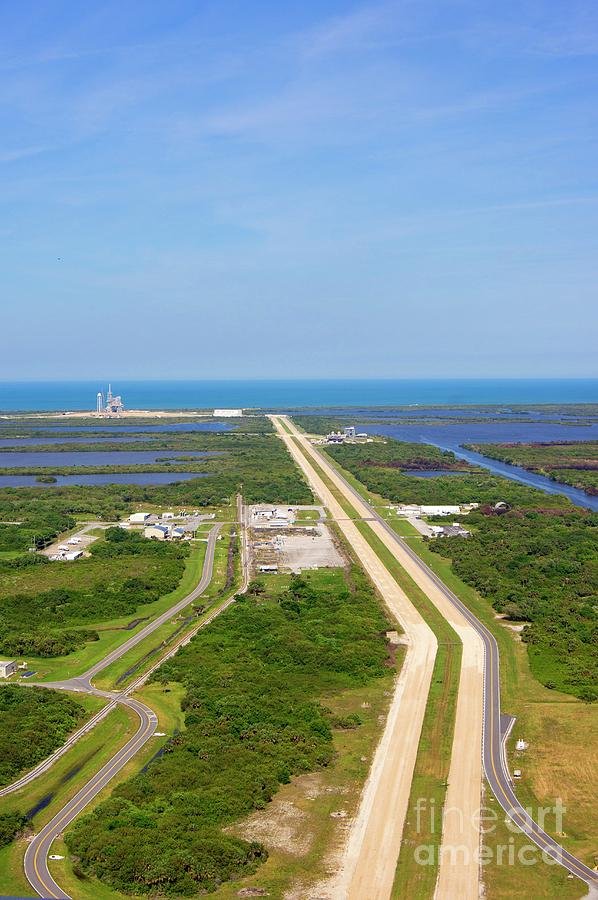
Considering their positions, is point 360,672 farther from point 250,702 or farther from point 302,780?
point 302,780

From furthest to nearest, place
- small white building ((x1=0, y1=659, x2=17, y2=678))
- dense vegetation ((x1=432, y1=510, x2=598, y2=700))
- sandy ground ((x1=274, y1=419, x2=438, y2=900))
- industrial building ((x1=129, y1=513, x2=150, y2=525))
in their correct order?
industrial building ((x1=129, y1=513, x2=150, y2=525)) → dense vegetation ((x1=432, y1=510, x2=598, y2=700)) → small white building ((x1=0, y1=659, x2=17, y2=678)) → sandy ground ((x1=274, y1=419, x2=438, y2=900))

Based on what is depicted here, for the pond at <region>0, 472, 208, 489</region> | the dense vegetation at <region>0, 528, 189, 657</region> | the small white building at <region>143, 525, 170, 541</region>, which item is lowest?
the dense vegetation at <region>0, 528, 189, 657</region>

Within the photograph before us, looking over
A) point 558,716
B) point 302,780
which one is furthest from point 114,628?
point 558,716

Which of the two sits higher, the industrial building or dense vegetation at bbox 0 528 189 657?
the industrial building

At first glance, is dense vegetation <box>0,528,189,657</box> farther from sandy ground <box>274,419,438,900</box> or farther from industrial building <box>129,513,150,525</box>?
sandy ground <box>274,419,438,900</box>

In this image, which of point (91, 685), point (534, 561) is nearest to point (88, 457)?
point (534, 561)

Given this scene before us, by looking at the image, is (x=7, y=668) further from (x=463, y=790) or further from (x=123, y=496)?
(x=123, y=496)

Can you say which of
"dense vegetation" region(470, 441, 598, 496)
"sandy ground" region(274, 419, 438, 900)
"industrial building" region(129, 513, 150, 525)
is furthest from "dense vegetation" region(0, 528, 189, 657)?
"dense vegetation" region(470, 441, 598, 496)

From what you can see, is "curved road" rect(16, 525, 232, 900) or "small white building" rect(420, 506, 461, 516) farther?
"small white building" rect(420, 506, 461, 516)
